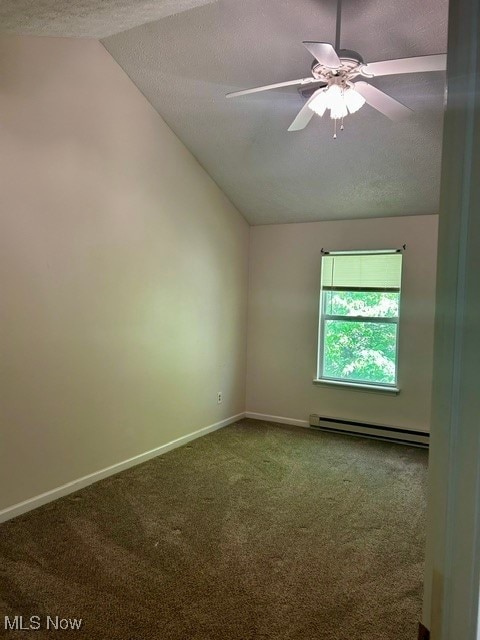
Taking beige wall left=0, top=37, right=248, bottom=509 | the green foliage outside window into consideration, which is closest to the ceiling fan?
beige wall left=0, top=37, right=248, bottom=509

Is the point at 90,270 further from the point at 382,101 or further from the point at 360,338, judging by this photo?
the point at 360,338

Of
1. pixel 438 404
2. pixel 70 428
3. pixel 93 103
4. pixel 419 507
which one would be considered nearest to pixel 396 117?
pixel 93 103

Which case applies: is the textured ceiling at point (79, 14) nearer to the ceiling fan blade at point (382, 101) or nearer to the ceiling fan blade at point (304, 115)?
the ceiling fan blade at point (304, 115)

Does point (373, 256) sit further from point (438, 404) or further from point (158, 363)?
point (438, 404)

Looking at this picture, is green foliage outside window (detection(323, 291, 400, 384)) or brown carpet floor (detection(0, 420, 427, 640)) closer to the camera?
brown carpet floor (detection(0, 420, 427, 640))

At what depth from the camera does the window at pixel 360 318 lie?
434cm

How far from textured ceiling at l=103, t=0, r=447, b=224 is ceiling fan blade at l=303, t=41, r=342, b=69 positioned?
2.42 feet

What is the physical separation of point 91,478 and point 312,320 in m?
2.69

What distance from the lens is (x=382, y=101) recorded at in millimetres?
2234

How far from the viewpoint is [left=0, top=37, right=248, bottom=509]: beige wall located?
2.60 meters

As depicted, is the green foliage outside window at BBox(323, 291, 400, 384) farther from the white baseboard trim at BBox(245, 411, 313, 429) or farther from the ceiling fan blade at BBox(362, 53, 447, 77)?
the ceiling fan blade at BBox(362, 53, 447, 77)

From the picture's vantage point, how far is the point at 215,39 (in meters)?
2.80

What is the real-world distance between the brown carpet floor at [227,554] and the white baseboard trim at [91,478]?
0.20 feet

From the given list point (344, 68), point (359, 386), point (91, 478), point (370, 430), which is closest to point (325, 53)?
point (344, 68)
